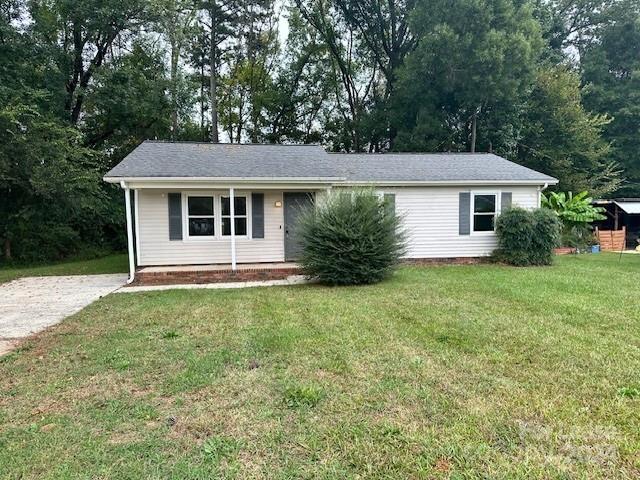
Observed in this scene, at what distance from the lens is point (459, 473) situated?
228 cm

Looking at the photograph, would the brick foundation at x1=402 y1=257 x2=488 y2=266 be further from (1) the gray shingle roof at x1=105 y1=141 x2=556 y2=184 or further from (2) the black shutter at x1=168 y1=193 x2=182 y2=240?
(2) the black shutter at x1=168 y1=193 x2=182 y2=240

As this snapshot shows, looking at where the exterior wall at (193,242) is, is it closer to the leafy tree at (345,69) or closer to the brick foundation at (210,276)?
the brick foundation at (210,276)

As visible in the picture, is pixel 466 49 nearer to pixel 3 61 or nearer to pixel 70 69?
pixel 70 69

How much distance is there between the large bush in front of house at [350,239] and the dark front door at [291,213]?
2.41 meters

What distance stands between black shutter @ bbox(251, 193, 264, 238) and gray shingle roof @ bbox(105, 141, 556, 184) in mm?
815

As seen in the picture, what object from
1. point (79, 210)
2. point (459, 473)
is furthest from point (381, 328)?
point (79, 210)

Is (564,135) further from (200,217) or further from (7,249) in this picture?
(7,249)

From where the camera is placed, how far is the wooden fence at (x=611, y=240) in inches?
632

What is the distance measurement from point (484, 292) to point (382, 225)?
2.36 m

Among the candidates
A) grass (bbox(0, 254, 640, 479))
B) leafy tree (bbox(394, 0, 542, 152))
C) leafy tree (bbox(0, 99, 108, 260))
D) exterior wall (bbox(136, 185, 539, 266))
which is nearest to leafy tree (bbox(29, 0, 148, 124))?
leafy tree (bbox(0, 99, 108, 260))

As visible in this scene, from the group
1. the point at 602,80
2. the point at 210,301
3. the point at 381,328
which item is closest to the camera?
the point at 381,328

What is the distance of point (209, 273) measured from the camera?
9742mm

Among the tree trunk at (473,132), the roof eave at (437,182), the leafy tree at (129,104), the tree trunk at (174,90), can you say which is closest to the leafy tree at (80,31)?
the leafy tree at (129,104)

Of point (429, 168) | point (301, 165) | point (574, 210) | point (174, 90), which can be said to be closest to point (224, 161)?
point (301, 165)
